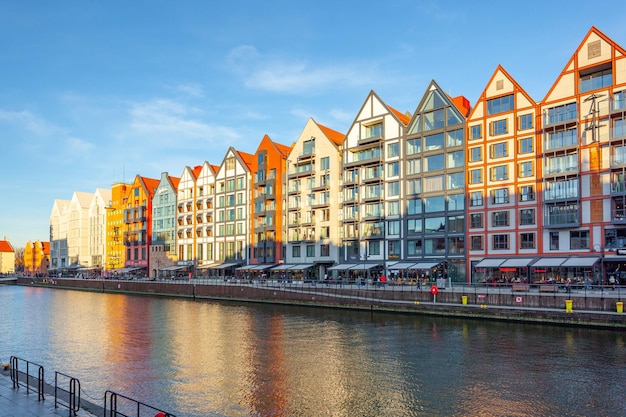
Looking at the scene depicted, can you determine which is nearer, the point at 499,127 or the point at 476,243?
the point at 499,127

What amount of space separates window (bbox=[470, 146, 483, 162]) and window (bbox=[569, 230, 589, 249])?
49.8 feet

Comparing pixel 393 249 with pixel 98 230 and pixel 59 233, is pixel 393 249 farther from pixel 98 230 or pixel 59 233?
pixel 59 233

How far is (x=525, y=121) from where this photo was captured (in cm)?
6656

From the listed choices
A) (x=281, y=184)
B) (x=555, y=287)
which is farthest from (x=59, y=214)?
(x=555, y=287)

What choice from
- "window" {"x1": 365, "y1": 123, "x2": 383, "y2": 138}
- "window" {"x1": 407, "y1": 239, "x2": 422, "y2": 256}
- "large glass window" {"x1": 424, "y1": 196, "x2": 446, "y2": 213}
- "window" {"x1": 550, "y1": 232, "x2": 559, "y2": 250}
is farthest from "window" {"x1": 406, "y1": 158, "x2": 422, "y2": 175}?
"window" {"x1": 550, "y1": 232, "x2": 559, "y2": 250}

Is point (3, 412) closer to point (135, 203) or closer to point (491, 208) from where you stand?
point (491, 208)

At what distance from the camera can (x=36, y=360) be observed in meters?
35.9

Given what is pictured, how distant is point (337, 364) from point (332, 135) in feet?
206

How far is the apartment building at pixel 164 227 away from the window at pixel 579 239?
3229 inches

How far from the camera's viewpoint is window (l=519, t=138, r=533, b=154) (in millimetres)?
65875

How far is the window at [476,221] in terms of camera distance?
229ft

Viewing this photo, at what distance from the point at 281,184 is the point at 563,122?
49154 millimetres

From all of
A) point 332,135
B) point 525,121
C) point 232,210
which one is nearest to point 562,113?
point 525,121

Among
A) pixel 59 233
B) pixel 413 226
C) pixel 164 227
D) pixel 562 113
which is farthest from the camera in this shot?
pixel 59 233
